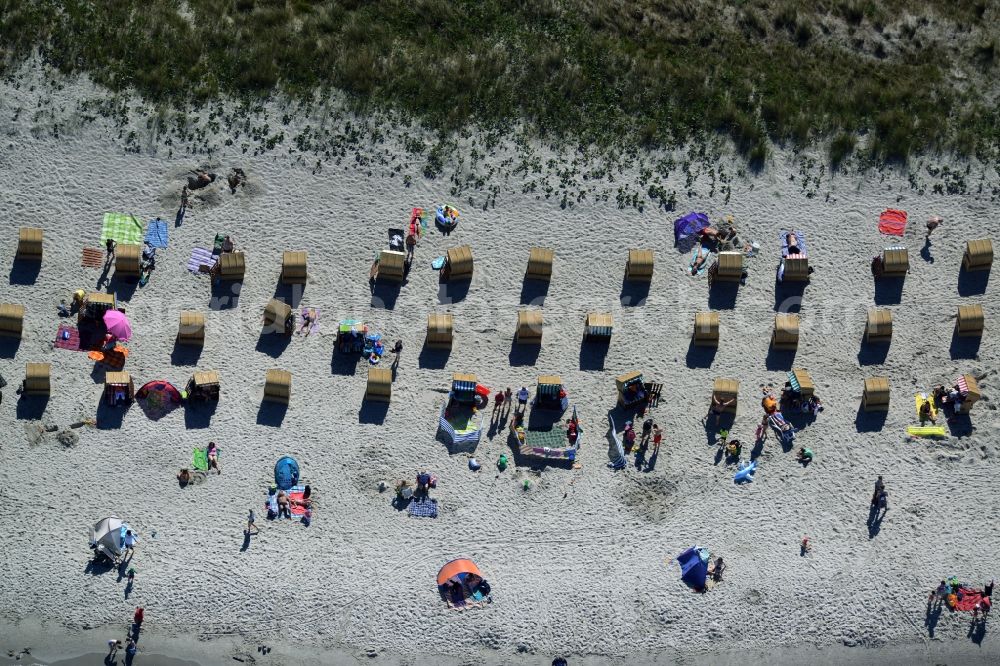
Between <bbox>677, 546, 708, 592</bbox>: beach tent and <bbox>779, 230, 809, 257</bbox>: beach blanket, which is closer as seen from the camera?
<bbox>677, 546, 708, 592</bbox>: beach tent

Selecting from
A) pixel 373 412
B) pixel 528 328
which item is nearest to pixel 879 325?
pixel 528 328

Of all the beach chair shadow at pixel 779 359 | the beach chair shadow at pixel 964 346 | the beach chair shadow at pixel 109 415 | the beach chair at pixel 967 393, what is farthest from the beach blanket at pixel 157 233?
the beach chair at pixel 967 393

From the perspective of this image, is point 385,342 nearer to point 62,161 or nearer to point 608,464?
point 608,464

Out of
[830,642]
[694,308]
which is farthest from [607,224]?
[830,642]

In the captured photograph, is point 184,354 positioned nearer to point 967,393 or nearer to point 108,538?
point 108,538

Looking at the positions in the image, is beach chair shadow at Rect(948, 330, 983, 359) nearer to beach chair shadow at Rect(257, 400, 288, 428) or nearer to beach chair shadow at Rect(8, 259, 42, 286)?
beach chair shadow at Rect(257, 400, 288, 428)

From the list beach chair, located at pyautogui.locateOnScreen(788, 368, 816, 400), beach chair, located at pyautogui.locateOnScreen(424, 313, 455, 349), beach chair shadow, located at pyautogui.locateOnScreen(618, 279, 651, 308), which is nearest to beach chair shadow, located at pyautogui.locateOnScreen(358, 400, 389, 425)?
beach chair, located at pyautogui.locateOnScreen(424, 313, 455, 349)
